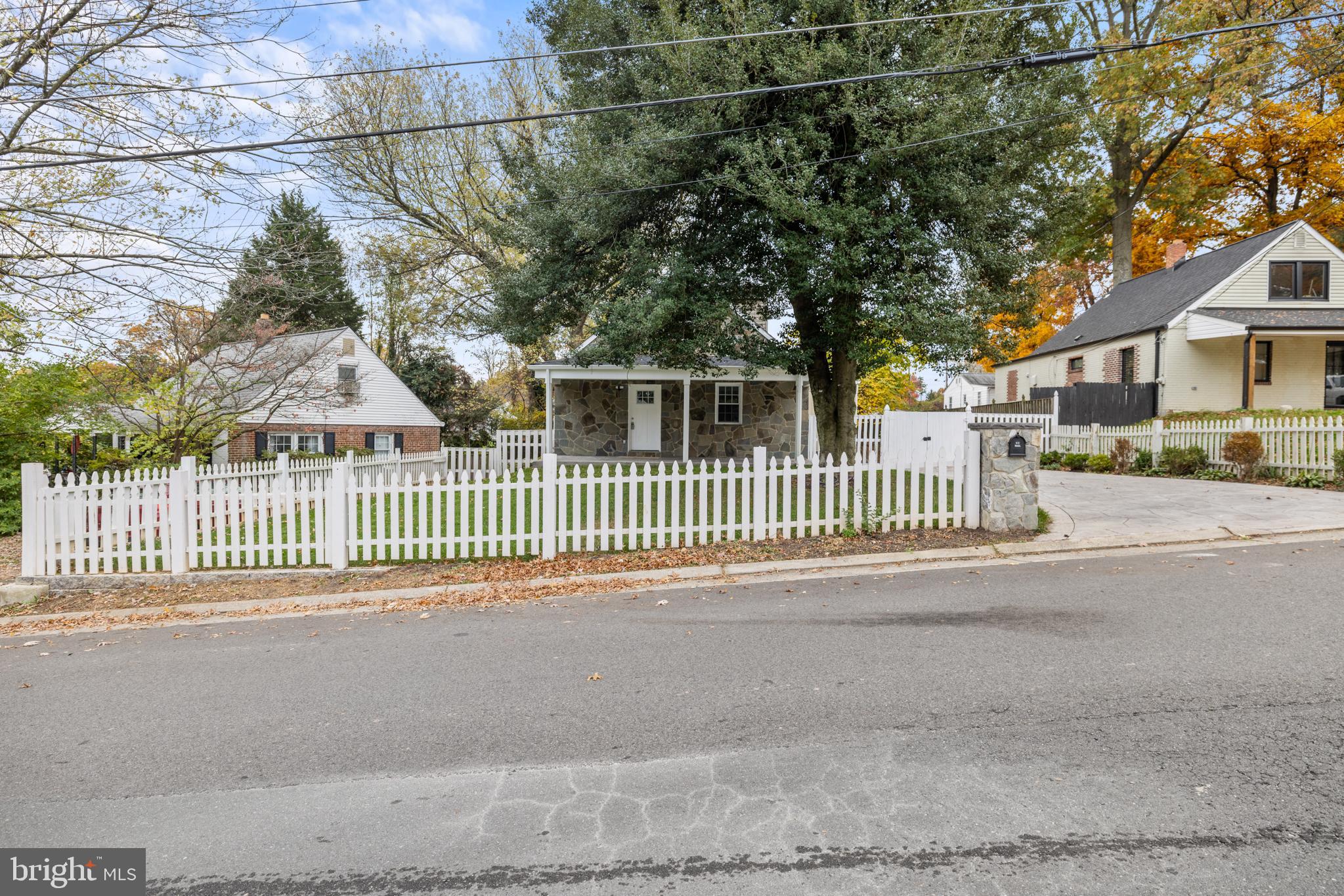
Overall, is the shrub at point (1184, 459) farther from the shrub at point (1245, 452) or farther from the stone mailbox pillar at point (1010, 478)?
the stone mailbox pillar at point (1010, 478)

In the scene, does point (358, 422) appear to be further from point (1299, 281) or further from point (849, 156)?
point (1299, 281)

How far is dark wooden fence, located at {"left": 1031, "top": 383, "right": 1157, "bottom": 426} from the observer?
21406 millimetres

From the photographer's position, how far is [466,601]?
682 centimetres

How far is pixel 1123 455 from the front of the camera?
1669 cm

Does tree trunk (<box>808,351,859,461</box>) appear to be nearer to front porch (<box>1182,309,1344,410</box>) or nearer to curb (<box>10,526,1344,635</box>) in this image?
curb (<box>10,526,1344,635</box>)

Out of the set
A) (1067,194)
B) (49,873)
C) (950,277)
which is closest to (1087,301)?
(1067,194)

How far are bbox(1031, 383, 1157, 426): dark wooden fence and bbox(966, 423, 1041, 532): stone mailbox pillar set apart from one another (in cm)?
1477

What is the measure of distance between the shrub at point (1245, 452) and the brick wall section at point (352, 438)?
24375mm

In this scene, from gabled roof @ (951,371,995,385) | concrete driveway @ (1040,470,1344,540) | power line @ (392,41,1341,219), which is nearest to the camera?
concrete driveway @ (1040,470,1344,540)

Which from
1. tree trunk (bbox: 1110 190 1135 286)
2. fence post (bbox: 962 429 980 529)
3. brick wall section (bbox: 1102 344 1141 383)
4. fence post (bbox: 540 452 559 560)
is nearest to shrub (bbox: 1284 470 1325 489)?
fence post (bbox: 962 429 980 529)

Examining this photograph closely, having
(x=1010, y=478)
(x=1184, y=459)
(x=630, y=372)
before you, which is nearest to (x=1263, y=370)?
(x=1184, y=459)

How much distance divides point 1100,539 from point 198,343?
13809 millimetres

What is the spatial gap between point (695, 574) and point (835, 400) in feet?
21.4

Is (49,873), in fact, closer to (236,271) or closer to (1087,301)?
(236,271)
